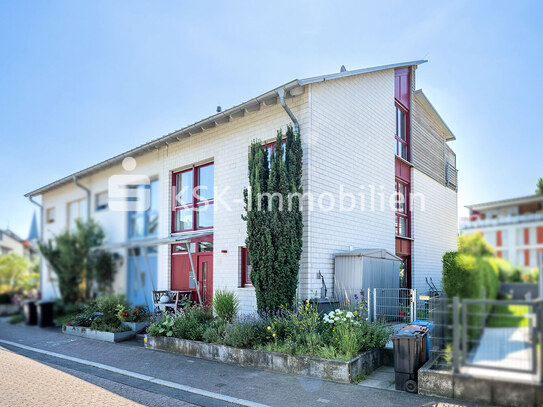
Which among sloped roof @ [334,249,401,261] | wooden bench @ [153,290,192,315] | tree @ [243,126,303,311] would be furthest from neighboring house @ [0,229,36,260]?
sloped roof @ [334,249,401,261]

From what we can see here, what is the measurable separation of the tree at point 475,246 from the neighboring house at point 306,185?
7.97 meters

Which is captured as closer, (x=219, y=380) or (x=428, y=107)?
(x=219, y=380)

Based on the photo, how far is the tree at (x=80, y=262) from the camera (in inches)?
452

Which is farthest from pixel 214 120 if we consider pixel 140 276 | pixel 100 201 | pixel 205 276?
pixel 100 201

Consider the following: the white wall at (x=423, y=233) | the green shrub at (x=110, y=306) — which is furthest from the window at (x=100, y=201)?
the white wall at (x=423, y=233)

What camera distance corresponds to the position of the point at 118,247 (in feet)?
A: 37.5

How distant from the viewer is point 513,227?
1.43m

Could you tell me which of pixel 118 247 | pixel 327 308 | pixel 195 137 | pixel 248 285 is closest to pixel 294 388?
pixel 327 308

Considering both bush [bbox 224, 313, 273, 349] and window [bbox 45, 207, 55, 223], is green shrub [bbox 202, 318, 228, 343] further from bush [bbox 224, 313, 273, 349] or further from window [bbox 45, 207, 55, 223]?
window [bbox 45, 207, 55, 223]

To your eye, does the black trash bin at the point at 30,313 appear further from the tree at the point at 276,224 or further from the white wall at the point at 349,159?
the white wall at the point at 349,159

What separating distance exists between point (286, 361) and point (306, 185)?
403 cm

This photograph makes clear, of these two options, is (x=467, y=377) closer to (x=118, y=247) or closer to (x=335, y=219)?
(x=335, y=219)

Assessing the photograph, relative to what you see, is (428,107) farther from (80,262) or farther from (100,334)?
(100,334)

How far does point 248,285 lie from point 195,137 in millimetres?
4901
